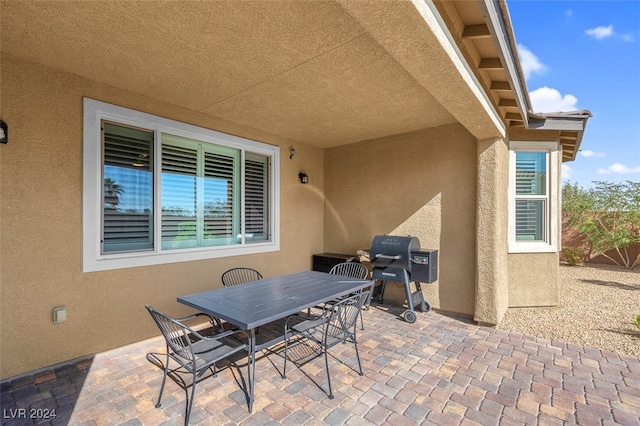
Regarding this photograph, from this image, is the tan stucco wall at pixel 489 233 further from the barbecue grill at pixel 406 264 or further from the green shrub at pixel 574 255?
the green shrub at pixel 574 255

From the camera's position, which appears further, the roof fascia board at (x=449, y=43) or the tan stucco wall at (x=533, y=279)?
the tan stucco wall at (x=533, y=279)

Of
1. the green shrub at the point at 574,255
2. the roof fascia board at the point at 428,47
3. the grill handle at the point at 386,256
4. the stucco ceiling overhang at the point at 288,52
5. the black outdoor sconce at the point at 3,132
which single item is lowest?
the green shrub at the point at 574,255

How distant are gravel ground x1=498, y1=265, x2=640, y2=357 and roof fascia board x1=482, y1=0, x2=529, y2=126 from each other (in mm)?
3234

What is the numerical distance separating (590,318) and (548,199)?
2002 mm

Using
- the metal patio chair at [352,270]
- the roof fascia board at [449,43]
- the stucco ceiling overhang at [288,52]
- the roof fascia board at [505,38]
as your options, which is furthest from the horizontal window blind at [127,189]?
the roof fascia board at [505,38]

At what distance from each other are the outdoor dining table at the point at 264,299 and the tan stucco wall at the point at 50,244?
3.95ft

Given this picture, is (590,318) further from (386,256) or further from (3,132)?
(3,132)

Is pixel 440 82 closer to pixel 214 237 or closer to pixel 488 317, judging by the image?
pixel 488 317

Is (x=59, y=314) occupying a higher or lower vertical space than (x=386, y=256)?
Answer: lower

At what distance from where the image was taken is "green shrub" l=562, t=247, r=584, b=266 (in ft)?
32.2

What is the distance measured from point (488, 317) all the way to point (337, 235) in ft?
10.3

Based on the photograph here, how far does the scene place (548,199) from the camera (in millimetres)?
4945

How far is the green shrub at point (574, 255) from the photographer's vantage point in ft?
32.2

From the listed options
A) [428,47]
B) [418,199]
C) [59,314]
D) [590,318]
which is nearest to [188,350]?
[59,314]
